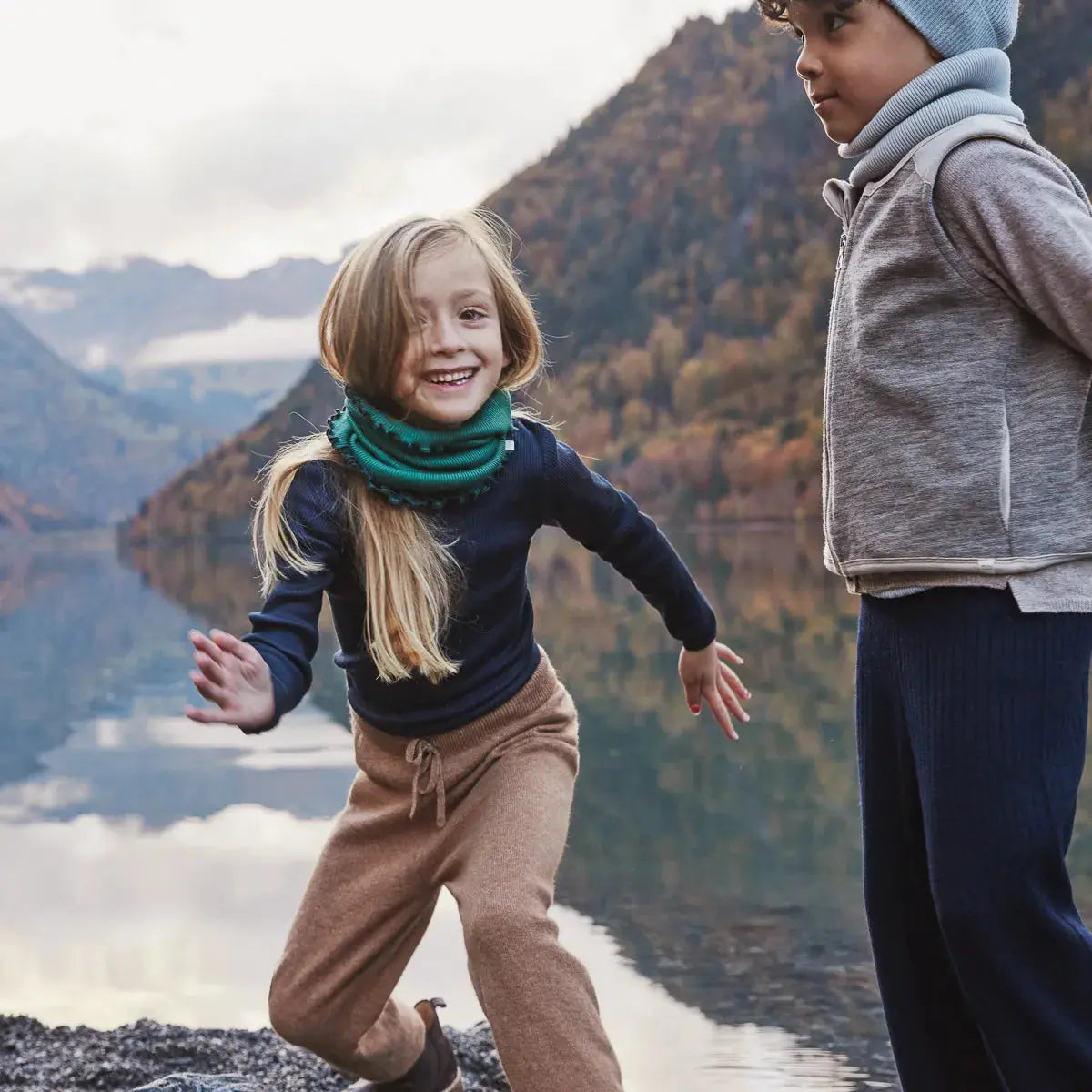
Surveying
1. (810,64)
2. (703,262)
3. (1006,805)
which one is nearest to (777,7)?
(810,64)

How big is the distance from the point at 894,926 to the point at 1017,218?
0.75 metres

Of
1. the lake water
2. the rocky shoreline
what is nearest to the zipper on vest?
the lake water

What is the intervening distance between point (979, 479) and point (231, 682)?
2.44ft

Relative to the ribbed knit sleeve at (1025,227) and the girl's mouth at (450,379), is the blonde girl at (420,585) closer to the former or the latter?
the girl's mouth at (450,379)

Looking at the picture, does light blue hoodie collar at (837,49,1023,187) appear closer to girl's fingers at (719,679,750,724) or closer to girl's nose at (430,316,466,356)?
girl's nose at (430,316,466,356)

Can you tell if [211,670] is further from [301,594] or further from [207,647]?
[301,594]

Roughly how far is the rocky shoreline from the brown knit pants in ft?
0.61

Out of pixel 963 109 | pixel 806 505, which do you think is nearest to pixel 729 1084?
pixel 963 109

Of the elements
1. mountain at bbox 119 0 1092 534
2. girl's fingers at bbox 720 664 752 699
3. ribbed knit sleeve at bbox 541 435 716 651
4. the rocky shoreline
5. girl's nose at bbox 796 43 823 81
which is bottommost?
the rocky shoreline

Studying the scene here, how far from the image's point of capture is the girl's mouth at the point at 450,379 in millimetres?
1782

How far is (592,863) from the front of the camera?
3.25 metres

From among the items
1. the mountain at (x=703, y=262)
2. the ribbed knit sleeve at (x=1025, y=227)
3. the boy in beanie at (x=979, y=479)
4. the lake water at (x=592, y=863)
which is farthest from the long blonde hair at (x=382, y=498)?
the mountain at (x=703, y=262)

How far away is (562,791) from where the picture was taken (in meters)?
1.76

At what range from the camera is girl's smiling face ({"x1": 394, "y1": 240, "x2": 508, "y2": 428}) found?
178 centimetres
